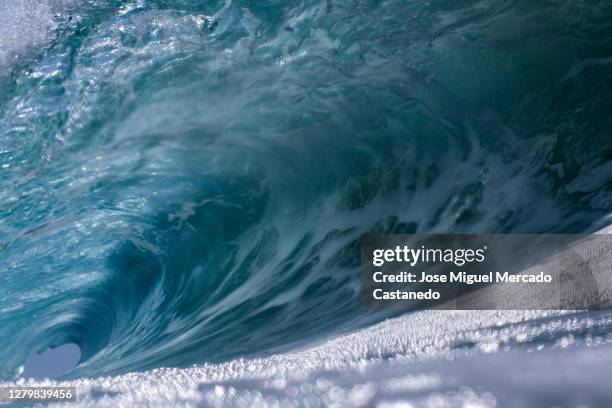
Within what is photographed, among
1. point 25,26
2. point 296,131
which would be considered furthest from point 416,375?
point 25,26

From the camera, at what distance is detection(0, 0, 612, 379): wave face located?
8.06ft

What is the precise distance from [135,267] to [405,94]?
9.93 ft

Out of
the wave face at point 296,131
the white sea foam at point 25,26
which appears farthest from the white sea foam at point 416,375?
the white sea foam at point 25,26

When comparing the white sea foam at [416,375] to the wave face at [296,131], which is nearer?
the white sea foam at [416,375]

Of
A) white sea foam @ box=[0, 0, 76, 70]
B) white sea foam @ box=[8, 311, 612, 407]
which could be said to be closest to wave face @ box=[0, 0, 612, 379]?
white sea foam @ box=[0, 0, 76, 70]

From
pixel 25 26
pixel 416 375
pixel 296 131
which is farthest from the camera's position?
pixel 296 131

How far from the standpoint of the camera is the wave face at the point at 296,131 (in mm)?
2457

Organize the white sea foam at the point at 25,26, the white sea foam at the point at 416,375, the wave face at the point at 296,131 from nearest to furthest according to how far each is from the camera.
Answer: the white sea foam at the point at 416,375, the white sea foam at the point at 25,26, the wave face at the point at 296,131

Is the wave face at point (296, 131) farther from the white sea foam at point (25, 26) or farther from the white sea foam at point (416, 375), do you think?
the white sea foam at point (416, 375)

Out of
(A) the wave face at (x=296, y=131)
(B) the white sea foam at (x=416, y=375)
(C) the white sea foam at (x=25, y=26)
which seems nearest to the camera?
(B) the white sea foam at (x=416, y=375)

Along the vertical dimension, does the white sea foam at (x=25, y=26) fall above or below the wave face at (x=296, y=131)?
above

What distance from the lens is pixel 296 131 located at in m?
2.89

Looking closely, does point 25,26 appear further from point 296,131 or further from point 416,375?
point 416,375

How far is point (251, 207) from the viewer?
3205 millimetres
